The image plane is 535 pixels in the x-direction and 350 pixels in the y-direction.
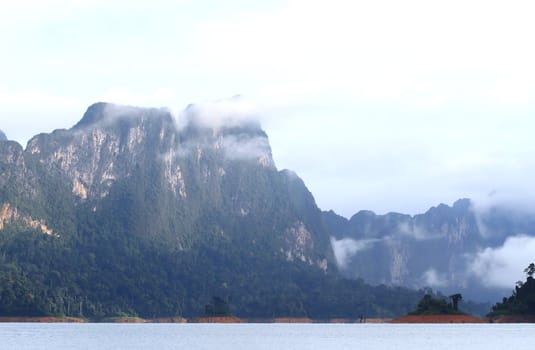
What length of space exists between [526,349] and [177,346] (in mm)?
41154

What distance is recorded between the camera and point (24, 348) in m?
107

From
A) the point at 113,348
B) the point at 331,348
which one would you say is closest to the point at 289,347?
the point at 331,348

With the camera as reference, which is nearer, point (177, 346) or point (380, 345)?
point (177, 346)

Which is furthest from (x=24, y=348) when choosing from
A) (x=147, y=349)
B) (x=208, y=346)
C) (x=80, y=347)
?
(x=208, y=346)

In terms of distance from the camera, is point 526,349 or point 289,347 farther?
point 289,347

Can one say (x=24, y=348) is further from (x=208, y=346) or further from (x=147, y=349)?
(x=208, y=346)

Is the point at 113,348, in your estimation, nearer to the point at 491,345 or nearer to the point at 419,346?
the point at 419,346

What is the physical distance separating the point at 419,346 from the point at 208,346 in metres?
26.5

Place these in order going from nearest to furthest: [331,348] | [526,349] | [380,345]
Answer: [526,349], [331,348], [380,345]

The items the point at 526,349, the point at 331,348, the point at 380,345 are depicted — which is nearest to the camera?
the point at 526,349

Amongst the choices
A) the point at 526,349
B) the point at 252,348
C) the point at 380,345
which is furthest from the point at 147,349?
the point at 526,349

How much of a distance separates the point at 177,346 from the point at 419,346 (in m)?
30.4

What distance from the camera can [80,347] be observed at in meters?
111

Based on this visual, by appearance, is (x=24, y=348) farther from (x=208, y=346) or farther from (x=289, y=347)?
(x=289, y=347)
